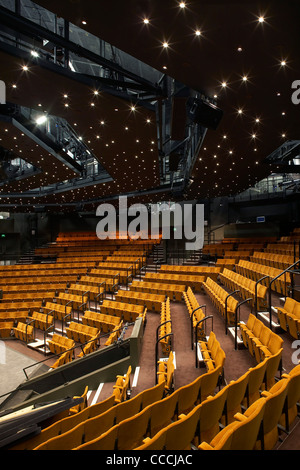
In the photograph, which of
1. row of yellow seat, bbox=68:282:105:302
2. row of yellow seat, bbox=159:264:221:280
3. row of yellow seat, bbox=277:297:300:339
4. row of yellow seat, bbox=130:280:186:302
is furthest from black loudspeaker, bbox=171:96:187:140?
row of yellow seat, bbox=68:282:105:302

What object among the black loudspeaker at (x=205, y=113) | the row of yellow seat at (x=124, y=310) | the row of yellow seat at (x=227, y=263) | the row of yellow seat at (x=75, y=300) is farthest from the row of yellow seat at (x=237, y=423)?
the row of yellow seat at (x=227, y=263)

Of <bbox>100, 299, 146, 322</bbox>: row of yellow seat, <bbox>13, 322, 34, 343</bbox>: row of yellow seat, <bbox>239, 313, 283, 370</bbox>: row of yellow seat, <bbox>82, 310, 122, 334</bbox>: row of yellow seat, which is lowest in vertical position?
<bbox>13, 322, 34, 343</bbox>: row of yellow seat

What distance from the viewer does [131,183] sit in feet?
42.8

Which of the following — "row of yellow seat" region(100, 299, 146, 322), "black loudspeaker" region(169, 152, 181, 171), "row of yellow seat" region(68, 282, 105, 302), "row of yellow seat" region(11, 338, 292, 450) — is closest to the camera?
"row of yellow seat" region(11, 338, 292, 450)

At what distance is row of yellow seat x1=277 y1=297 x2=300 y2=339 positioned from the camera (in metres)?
3.71

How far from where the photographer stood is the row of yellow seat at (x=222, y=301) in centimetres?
493

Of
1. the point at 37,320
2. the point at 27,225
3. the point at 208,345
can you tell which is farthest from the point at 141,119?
the point at 27,225

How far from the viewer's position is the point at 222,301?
5.74 metres

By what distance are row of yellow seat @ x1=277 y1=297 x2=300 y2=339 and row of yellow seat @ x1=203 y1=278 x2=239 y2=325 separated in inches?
31.0

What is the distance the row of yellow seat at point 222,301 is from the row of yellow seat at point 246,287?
1.13 feet

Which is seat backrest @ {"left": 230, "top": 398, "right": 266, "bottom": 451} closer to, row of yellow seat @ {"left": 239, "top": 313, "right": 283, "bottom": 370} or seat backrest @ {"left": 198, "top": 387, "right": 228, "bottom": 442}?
seat backrest @ {"left": 198, "top": 387, "right": 228, "bottom": 442}

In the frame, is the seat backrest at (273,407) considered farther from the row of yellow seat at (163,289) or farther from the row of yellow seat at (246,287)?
the row of yellow seat at (163,289)

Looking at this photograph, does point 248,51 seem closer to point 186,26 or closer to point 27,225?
point 186,26

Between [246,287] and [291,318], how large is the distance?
2430 millimetres
